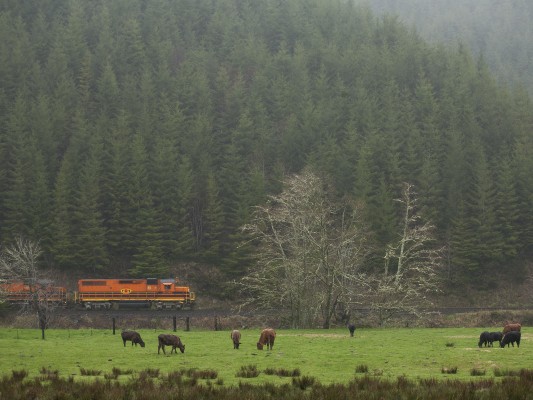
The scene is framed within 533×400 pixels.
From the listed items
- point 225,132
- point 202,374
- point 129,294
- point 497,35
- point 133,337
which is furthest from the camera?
point 497,35

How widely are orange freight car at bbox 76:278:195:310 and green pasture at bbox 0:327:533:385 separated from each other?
29.7 m

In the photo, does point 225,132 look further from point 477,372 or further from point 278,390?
point 278,390

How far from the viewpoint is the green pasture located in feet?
74.4

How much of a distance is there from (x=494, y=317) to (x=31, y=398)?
46059mm

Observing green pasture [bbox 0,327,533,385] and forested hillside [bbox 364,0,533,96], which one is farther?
forested hillside [bbox 364,0,533,96]

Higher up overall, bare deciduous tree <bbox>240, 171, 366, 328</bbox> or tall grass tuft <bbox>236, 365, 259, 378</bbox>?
bare deciduous tree <bbox>240, 171, 366, 328</bbox>

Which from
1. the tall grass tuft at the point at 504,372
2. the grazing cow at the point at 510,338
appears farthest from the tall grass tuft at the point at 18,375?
the grazing cow at the point at 510,338

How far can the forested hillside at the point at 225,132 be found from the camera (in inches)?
3044

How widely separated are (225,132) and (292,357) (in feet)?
239

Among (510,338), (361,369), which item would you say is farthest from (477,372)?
(510,338)

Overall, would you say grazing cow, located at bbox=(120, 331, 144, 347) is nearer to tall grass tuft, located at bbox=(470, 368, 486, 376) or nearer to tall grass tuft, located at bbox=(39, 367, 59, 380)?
tall grass tuft, located at bbox=(39, 367, 59, 380)

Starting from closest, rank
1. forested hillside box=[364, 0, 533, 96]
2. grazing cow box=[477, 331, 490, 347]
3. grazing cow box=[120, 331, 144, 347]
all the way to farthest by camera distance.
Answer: grazing cow box=[477, 331, 490, 347] → grazing cow box=[120, 331, 144, 347] → forested hillside box=[364, 0, 533, 96]

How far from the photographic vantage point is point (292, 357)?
88.9 ft

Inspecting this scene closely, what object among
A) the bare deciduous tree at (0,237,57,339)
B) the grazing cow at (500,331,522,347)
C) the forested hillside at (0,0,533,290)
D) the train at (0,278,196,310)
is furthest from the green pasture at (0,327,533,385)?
the train at (0,278,196,310)
